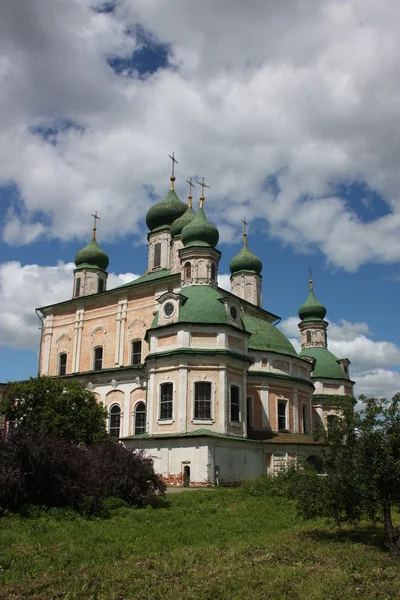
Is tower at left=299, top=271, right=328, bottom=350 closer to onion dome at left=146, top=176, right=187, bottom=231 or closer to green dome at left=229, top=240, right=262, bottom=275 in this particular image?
green dome at left=229, top=240, right=262, bottom=275

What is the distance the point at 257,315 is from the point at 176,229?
25.8ft

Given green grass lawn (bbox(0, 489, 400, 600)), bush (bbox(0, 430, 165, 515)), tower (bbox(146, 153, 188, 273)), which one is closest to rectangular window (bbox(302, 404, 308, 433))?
tower (bbox(146, 153, 188, 273))

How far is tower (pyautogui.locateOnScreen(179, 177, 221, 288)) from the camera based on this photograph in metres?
30.1

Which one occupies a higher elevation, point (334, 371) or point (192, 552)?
point (334, 371)

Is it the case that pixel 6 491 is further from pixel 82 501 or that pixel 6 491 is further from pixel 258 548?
pixel 258 548

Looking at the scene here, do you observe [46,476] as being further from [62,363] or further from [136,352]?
[62,363]

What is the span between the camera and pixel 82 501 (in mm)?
Result: 13391

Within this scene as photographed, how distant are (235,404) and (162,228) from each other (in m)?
16.7

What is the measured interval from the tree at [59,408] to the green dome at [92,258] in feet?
53.0

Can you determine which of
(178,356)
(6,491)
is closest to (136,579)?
(6,491)

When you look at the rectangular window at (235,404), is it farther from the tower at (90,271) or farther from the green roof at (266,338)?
the tower at (90,271)

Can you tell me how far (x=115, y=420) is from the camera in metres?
32.8

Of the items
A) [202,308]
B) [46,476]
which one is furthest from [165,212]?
[46,476]

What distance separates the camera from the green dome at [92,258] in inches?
1670
